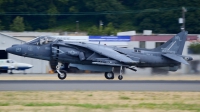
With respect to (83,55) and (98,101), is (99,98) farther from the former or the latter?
(83,55)

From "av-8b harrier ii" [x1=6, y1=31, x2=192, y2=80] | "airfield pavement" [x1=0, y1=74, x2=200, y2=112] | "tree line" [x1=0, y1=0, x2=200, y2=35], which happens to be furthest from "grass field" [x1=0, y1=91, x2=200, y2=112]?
"tree line" [x1=0, y1=0, x2=200, y2=35]

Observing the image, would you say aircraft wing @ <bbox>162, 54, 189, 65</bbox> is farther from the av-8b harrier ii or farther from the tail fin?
the tail fin

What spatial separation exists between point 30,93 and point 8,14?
70.9 m

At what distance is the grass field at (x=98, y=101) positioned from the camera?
16594 millimetres

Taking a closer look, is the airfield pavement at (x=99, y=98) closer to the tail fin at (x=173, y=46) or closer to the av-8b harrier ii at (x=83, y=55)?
the av-8b harrier ii at (x=83, y=55)

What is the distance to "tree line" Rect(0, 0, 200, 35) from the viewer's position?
86500mm

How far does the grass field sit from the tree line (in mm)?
64695

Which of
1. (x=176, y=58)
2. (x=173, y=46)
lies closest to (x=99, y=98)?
(x=176, y=58)

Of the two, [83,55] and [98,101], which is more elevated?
[83,55]

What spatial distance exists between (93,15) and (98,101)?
74.7m

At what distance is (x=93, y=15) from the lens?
92.8 meters

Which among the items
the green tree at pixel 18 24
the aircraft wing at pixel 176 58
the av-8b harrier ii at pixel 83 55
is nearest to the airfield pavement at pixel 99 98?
the av-8b harrier ii at pixel 83 55

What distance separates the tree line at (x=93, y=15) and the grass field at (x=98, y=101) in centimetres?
6469

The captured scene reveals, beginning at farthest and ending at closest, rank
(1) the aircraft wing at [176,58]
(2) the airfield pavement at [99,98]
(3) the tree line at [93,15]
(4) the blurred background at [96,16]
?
(3) the tree line at [93,15], (4) the blurred background at [96,16], (1) the aircraft wing at [176,58], (2) the airfield pavement at [99,98]
